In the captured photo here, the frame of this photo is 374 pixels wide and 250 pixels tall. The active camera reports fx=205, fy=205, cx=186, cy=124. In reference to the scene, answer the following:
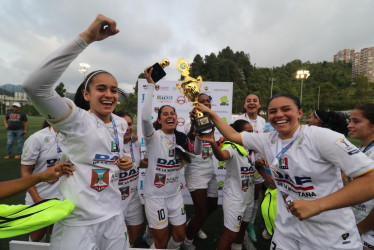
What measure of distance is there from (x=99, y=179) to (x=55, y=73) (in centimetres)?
84

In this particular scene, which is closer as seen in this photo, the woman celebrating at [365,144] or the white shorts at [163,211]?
the woman celebrating at [365,144]

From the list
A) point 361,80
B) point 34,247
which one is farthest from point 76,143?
point 361,80

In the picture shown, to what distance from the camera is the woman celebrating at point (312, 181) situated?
132 cm

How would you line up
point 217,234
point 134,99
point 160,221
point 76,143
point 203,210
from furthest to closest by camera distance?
1. point 134,99
2. point 217,234
3. point 203,210
4. point 160,221
5. point 76,143

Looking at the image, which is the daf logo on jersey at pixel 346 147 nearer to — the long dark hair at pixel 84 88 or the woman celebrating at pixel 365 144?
the woman celebrating at pixel 365 144

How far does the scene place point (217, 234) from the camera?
365cm

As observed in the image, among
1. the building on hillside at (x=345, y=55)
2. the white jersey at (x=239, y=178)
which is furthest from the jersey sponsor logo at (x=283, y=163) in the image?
the building on hillside at (x=345, y=55)

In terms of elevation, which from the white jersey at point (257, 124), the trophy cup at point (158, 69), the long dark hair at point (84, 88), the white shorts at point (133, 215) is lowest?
the white shorts at point (133, 215)

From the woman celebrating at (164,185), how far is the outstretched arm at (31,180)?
1214 mm

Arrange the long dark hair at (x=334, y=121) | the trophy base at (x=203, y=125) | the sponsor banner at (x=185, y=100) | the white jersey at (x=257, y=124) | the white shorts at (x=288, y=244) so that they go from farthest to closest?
the sponsor banner at (x=185, y=100) → the white jersey at (x=257, y=124) → the long dark hair at (x=334, y=121) → the trophy base at (x=203, y=125) → the white shorts at (x=288, y=244)

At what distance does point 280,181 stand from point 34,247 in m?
2.54

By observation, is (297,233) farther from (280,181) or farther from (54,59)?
(54,59)

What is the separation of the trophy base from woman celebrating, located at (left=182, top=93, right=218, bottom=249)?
898 millimetres

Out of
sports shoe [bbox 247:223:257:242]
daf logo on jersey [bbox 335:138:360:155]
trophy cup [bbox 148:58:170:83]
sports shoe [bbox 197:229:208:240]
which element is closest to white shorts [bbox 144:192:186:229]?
sports shoe [bbox 197:229:208:240]
